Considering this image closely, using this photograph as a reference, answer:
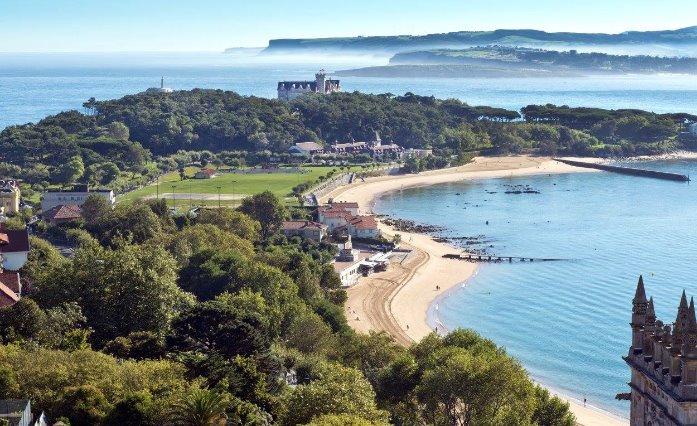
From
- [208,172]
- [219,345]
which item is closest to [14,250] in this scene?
[219,345]

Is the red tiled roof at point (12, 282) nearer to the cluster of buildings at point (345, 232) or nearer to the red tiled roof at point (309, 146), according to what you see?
the cluster of buildings at point (345, 232)

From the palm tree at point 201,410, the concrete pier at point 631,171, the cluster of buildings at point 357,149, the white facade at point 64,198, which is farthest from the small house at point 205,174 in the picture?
the palm tree at point 201,410

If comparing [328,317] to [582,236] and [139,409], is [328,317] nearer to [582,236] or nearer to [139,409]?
[139,409]

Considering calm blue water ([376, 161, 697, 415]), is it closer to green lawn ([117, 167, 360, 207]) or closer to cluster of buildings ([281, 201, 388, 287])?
cluster of buildings ([281, 201, 388, 287])

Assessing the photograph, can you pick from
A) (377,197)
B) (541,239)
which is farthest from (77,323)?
(377,197)

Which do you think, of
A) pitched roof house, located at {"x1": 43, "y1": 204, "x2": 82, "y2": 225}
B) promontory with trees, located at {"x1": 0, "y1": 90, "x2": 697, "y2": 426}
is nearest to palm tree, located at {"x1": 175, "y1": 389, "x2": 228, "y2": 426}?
promontory with trees, located at {"x1": 0, "y1": 90, "x2": 697, "y2": 426}
